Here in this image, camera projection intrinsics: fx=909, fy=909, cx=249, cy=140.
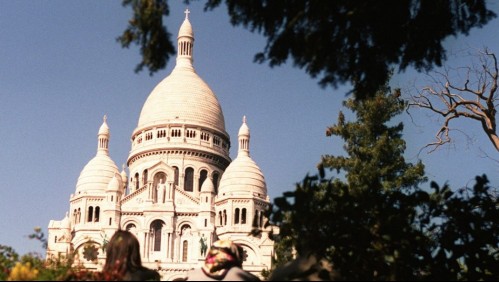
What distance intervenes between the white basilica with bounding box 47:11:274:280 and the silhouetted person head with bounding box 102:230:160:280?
54.0 metres

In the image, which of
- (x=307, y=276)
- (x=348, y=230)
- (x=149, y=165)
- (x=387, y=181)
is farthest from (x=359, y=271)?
(x=149, y=165)

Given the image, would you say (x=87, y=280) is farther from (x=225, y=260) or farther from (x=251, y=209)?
(x=251, y=209)

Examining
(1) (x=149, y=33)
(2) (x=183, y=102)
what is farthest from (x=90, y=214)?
(1) (x=149, y=33)

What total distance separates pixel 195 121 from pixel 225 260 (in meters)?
72.9

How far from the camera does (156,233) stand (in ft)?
233

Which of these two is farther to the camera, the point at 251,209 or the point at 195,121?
the point at 195,121

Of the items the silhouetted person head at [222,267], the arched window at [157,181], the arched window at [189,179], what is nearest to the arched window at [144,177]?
the arched window at [157,181]

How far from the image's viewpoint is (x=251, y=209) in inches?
2805

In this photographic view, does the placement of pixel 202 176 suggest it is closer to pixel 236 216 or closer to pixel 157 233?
pixel 236 216

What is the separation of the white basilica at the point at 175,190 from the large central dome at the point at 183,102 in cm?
9

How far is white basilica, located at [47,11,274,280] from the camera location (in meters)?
69.1

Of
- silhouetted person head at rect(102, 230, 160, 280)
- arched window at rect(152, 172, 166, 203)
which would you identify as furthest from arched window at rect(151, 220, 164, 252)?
silhouetted person head at rect(102, 230, 160, 280)

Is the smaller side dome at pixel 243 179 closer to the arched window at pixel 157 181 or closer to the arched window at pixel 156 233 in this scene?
the arched window at pixel 157 181

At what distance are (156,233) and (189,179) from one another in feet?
27.7
